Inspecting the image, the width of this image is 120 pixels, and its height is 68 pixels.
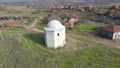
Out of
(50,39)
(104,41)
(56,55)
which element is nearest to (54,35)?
(50,39)

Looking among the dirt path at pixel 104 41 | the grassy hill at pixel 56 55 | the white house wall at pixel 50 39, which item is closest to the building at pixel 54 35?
the white house wall at pixel 50 39

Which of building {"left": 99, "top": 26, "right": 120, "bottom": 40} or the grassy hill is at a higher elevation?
building {"left": 99, "top": 26, "right": 120, "bottom": 40}

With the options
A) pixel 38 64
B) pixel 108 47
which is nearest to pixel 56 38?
pixel 38 64

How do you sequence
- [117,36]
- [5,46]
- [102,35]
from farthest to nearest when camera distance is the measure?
[102,35] < [117,36] < [5,46]

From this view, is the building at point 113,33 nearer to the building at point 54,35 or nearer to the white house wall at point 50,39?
the building at point 54,35

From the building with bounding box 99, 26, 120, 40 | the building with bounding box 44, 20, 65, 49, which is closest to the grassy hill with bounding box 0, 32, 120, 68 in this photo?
the building with bounding box 44, 20, 65, 49

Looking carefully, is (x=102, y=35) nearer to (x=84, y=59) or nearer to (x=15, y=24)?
(x=84, y=59)

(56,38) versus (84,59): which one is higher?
(56,38)

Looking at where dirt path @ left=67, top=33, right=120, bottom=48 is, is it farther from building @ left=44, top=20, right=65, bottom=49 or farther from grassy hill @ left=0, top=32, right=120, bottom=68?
building @ left=44, top=20, right=65, bottom=49
